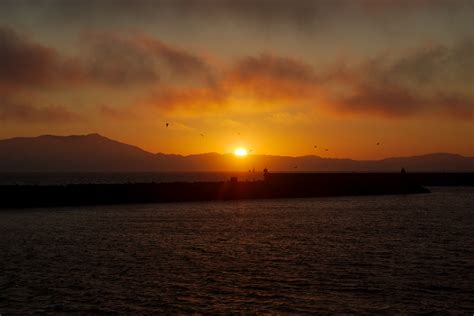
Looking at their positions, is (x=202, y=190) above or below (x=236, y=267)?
above

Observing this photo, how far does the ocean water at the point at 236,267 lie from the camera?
20156mm

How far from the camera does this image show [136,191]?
81.1m

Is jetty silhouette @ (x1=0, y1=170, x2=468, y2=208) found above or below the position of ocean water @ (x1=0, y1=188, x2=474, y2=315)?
above

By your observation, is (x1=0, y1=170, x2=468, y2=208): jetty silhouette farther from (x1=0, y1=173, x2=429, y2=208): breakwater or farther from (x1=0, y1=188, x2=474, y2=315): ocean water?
(x1=0, y1=188, x2=474, y2=315): ocean water

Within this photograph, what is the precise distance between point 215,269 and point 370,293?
823cm

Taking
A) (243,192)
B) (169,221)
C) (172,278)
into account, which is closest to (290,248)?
(172,278)

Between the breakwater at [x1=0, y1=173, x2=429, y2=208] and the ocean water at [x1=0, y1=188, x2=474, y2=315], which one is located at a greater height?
the breakwater at [x1=0, y1=173, x2=429, y2=208]

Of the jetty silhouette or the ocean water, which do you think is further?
the jetty silhouette

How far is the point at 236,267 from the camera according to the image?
2686 cm

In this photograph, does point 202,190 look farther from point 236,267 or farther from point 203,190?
point 236,267

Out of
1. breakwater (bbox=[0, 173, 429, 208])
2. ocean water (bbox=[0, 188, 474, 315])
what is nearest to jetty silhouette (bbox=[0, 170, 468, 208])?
breakwater (bbox=[0, 173, 429, 208])

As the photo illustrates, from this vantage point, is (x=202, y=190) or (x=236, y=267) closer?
(x=236, y=267)

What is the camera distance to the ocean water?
66.1ft

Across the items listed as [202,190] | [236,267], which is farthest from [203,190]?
[236,267]
